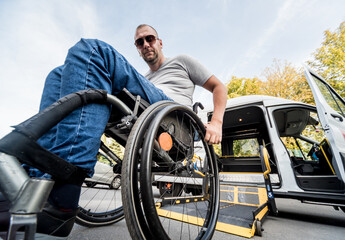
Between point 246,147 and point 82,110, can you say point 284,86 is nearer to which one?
point 246,147

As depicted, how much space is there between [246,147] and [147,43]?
5370mm

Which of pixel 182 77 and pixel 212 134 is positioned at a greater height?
pixel 182 77

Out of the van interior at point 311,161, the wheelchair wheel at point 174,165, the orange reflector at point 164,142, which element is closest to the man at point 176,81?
the wheelchair wheel at point 174,165

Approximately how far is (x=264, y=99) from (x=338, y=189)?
5.90ft

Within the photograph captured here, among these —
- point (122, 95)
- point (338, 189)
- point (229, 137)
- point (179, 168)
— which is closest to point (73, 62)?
→ point (122, 95)

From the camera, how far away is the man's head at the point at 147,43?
1.53m

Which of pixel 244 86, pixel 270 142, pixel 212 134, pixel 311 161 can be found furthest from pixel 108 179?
pixel 244 86

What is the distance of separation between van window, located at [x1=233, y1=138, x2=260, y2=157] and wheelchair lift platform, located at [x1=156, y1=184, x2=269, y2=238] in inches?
125

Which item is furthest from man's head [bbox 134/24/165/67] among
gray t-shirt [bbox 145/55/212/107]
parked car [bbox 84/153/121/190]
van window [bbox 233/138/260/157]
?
van window [bbox 233/138/260/157]

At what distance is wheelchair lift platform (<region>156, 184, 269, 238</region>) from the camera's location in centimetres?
146

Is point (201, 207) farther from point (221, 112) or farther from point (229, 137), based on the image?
point (229, 137)

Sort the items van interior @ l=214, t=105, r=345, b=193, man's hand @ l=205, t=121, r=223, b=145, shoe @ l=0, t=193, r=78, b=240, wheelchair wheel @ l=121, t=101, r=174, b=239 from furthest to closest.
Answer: van interior @ l=214, t=105, r=345, b=193 < man's hand @ l=205, t=121, r=223, b=145 < wheelchair wheel @ l=121, t=101, r=174, b=239 < shoe @ l=0, t=193, r=78, b=240

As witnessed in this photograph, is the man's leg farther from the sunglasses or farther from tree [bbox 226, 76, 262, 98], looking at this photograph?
tree [bbox 226, 76, 262, 98]

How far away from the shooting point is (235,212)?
192 centimetres
